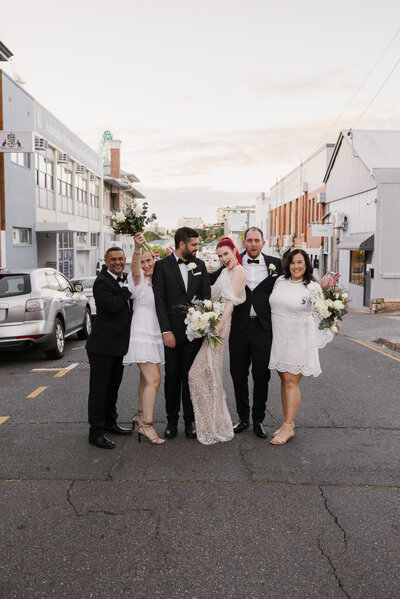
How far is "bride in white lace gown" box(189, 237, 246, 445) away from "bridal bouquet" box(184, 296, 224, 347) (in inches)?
5.4

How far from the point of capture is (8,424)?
5988 mm

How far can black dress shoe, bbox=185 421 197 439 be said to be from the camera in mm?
5445

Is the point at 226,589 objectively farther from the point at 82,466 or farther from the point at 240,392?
the point at 240,392

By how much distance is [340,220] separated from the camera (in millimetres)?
26500

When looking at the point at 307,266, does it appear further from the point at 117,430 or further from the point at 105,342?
the point at 117,430

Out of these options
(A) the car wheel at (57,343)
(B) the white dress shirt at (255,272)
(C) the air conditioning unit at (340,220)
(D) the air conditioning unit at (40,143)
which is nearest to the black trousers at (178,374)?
(B) the white dress shirt at (255,272)

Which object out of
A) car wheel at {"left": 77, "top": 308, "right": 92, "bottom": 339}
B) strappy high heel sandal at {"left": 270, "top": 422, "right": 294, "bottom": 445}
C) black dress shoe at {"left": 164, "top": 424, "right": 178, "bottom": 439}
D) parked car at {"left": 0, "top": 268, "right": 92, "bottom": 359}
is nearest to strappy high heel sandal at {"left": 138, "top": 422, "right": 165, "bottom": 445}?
black dress shoe at {"left": 164, "top": 424, "right": 178, "bottom": 439}

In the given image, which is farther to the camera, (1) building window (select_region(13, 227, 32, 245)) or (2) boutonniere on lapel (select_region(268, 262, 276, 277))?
(1) building window (select_region(13, 227, 32, 245))

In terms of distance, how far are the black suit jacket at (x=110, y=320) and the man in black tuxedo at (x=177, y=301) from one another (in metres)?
0.34

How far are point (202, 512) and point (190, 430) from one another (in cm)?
168

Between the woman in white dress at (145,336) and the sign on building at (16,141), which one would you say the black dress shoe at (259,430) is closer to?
the woman in white dress at (145,336)

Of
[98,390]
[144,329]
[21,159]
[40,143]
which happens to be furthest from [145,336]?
[40,143]

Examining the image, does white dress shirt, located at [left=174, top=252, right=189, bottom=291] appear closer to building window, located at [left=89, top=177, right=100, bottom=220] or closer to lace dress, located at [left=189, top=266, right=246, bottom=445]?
lace dress, located at [left=189, top=266, right=246, bottom=445]

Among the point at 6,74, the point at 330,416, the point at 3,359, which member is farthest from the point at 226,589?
the point at 6,74
